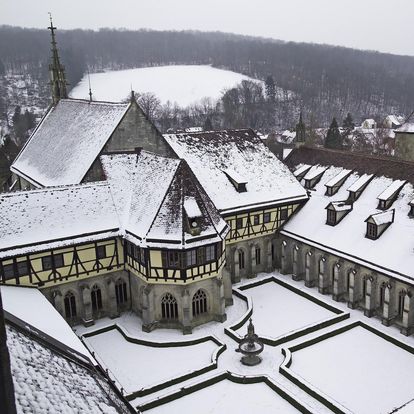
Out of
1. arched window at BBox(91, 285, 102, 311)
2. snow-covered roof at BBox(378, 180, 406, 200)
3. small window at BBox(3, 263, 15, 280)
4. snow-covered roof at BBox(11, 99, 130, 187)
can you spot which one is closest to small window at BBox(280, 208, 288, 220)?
snow-covered roof at BBox(378, 180, 406, 200)

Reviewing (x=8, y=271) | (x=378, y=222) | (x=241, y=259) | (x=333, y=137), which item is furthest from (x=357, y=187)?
(x=333, y=137)

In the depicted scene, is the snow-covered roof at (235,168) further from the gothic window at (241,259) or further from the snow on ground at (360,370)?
the snow on ground at (360,370)

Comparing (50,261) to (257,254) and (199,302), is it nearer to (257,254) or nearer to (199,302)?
(199,302)

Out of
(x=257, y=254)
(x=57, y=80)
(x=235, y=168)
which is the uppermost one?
(x=57, y=80)

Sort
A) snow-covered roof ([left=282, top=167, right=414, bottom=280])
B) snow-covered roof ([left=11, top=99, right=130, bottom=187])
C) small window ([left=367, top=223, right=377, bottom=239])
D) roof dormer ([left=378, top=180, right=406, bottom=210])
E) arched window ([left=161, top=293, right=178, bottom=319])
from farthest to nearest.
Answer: snow-covered roof ([left=11, top=99, right=130, bottom=187]) < roof dormer ([left=378, top=180, right=406, bottom=210]) < small window ([left=367, top=223, right=377, bottom=239]) < arched window ([left=161, top=293, right=178, bottom=319]) < snow-covered roof ([left=282, top=167, right=414, bottom=280])

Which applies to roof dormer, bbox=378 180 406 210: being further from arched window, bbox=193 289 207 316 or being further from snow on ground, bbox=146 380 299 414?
snow on ground, bbox=146 380 299 414

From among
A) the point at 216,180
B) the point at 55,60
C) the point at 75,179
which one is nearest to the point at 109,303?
the point at 75,179
